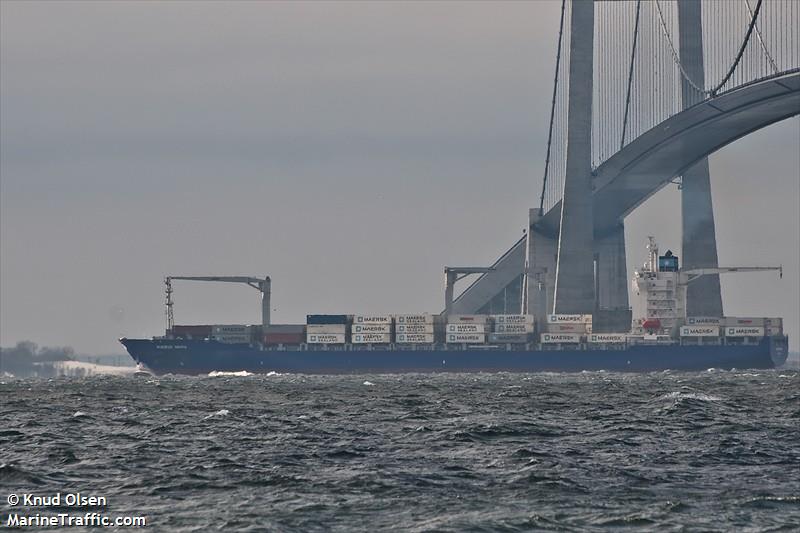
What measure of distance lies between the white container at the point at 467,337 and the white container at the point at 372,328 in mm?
6812

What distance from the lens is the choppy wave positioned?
21.8 meters

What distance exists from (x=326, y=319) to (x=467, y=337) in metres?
16.0

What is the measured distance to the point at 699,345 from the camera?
450 feet

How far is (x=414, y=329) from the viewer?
14312 centimetres

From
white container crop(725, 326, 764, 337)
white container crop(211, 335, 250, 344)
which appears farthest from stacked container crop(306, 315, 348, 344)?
white container crop(725, 326, 764, 337)

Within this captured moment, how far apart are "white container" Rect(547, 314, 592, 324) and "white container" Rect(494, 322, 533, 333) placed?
10.4 feet

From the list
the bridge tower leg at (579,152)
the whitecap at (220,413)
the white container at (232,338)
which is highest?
the bridge tower leg at (579,152)

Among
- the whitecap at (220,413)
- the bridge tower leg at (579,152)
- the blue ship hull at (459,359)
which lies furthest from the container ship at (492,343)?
the whitecap at (220,413)

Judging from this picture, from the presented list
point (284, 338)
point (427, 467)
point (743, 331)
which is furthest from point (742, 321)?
point (427, 467)

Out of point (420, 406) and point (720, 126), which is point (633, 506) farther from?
point (720, 126)

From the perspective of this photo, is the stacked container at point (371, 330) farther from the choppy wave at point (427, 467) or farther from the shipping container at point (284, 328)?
the choppy wave at point (427, 467)

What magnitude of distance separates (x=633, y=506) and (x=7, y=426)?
84.6ft

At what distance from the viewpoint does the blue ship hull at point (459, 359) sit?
13712 cm

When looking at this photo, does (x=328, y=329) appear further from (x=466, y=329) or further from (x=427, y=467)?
(x=427, y=467)
